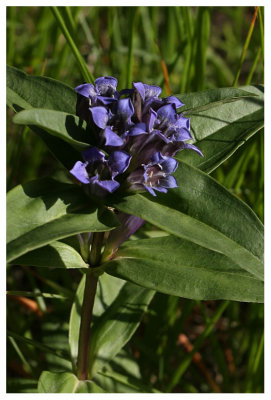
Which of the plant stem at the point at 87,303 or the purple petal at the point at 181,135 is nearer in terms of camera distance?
the purple petal at the point at 181,135

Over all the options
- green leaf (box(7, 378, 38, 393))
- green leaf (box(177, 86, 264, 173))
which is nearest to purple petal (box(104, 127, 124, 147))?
green leaf (box(177, 86, 264, 173))

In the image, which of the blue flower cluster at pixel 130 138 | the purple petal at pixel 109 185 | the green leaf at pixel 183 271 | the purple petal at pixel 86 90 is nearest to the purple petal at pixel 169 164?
the blue flower cluster at pixel 130 138

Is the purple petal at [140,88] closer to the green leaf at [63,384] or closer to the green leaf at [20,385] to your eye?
the green leaf at [63,384]

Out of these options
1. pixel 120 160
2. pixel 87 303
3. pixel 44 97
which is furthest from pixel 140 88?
pixel 87 303

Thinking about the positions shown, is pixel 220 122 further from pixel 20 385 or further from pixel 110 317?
pixel 20 385

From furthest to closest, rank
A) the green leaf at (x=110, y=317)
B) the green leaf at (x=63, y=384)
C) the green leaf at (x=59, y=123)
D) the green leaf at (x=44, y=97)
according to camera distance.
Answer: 1. the green leaf at (x=110, y=317)
2. the green leaf at (x=63, y=384)
3. the green leaf at (x=44, y=97)
4. the green leaf at (x=59, y=123)

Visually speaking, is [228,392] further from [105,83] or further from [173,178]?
[105,83]
